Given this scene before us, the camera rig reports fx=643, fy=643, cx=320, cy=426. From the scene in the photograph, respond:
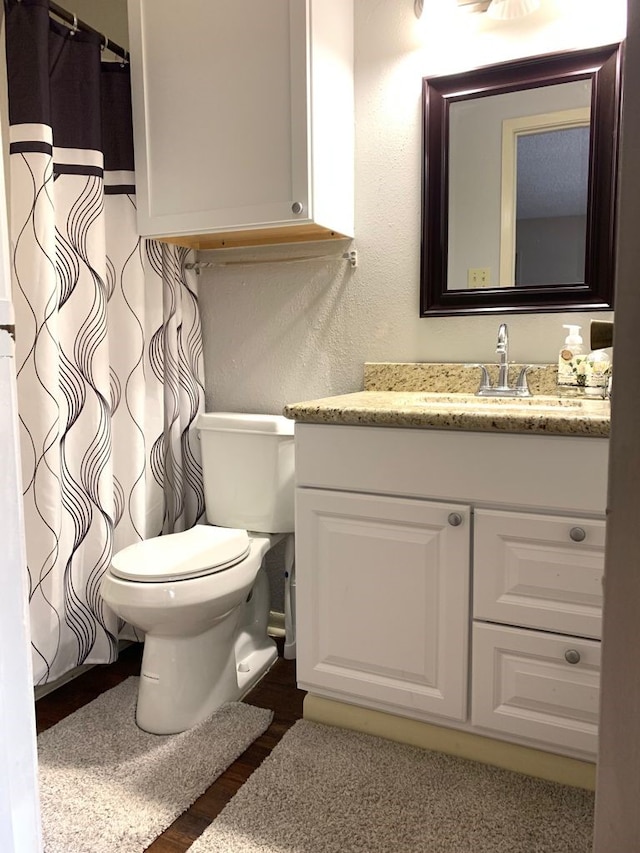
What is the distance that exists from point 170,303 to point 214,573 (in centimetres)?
97

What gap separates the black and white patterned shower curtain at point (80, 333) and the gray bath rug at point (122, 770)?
259 mm

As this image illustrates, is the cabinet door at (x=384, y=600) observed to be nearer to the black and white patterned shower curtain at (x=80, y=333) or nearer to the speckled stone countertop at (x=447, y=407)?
the speckled stone countertop at (x=447, y=407)

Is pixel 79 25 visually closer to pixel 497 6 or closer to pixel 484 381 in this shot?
pixel 497 6

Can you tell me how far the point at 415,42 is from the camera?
194cm

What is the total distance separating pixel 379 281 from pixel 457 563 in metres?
0.99

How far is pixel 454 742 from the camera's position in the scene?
159 centimetres

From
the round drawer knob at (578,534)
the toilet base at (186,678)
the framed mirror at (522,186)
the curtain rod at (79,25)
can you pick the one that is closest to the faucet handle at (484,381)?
the framed mirror at (522,186)

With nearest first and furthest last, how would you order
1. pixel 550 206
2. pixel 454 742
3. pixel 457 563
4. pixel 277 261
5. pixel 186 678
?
pixel 457 563 → pixel 454 742 → pixel 186 678 → pixel 550 206 → pixel 277 261

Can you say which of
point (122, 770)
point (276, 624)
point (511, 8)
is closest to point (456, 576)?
point (122, 770)

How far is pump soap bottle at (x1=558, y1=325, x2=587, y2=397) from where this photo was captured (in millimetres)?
1737

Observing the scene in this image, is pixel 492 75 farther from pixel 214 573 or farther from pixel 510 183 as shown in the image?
pixel 214 573

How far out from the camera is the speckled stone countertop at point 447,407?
53.4 inches

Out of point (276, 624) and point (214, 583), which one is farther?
point (276, 624)

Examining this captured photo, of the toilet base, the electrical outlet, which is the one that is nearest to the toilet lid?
the toilet base
